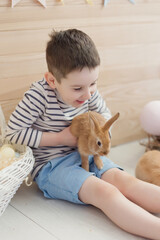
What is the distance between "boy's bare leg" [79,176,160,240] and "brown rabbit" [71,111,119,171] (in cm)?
8

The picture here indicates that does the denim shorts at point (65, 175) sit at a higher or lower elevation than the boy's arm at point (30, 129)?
lower

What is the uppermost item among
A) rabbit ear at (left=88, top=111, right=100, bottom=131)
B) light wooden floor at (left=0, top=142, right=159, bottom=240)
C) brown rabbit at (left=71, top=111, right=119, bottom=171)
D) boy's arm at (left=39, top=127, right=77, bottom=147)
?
rabbit ear at (left=88, top=111, right=100, bottom=131)

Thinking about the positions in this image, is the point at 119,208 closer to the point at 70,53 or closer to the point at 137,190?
the point at 137,190

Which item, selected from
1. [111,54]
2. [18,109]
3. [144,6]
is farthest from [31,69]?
[144,6]

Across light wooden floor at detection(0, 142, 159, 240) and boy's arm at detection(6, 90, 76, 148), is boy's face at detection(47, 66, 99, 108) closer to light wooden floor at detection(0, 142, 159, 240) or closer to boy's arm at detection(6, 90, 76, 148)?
boy's arm at detection(6, 90, 76, 148)

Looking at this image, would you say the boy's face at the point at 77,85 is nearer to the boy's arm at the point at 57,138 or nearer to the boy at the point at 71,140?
the boy at the point at 71,140

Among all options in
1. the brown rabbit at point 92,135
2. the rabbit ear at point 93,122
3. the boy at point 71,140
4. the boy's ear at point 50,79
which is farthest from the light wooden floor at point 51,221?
the boy's ear at point 50,79

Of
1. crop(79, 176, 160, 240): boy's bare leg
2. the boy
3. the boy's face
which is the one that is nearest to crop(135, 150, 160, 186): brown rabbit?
the boy

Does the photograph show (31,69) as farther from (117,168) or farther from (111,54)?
(117,168)

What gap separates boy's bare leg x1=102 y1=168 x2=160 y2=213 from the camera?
110 centimetres

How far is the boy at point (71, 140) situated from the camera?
1.06 meters

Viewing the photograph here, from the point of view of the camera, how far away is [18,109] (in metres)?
1.20

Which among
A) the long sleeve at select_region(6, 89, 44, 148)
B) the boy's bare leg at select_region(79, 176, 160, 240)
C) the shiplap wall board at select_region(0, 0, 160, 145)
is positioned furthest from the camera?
the shiplap wall board at select_region(0, 0, 160, 145)

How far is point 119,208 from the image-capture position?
1038mm
